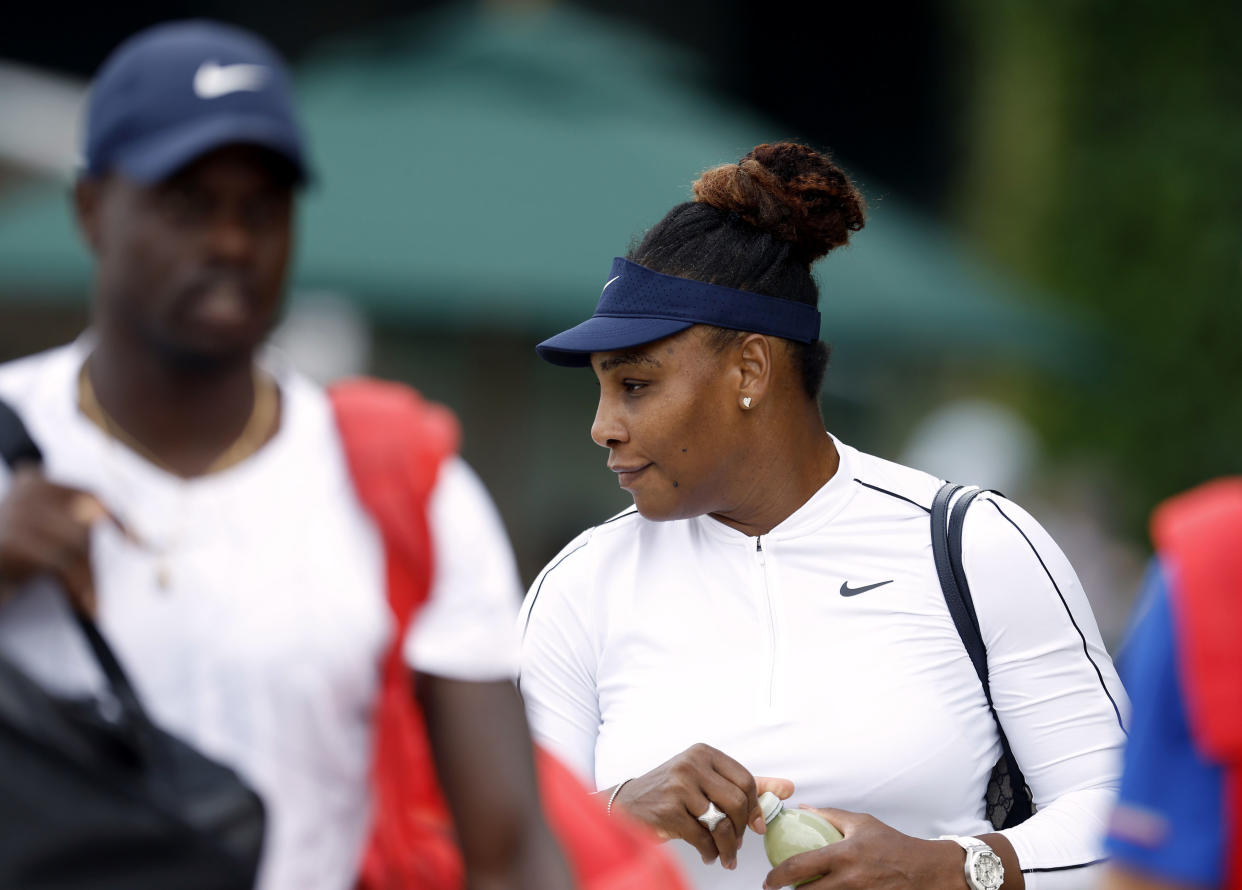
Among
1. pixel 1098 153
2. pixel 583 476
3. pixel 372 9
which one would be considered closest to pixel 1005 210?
pixel 1098 153

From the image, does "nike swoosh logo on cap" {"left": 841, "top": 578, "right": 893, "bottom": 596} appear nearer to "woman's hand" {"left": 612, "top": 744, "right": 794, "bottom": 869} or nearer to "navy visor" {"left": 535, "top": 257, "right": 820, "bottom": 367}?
"woman's hand" {"left": 612, "top": 744, "right": 794, "bottom": 869}

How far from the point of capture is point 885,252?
23.6 feet

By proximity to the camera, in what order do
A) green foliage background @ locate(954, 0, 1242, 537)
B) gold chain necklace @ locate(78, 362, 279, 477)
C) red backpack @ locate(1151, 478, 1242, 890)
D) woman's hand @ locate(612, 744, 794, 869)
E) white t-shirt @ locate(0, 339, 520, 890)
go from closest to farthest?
red backpack @ locate(1151, 478, 1242, 890) < white t-shirt @ locate(0, 339, 520, 890) < gold chain necklace @ locate(78, 362, 279, 477) < woman's hand @ locate(612, 744, 794, 869) < green foliage background @ locate(954, 0, 1242, 537)

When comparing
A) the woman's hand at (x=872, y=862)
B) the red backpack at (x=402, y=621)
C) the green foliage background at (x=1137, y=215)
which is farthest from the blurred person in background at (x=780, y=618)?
the green foliage background at (x=1137, y=215)

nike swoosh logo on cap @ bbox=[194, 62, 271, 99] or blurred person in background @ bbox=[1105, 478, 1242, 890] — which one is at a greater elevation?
nike swoosh logo on cap @ bbox=[194, 62, 271, 99]

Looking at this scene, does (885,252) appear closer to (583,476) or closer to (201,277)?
(583,476)

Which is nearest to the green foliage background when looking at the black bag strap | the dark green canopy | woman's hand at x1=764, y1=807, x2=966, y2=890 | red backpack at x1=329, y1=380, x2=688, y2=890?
the dark green canopy

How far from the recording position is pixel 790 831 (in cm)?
261

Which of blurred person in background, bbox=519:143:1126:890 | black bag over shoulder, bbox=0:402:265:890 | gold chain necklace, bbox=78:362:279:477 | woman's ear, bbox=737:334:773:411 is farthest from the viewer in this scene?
woman's ear, bbox=737:334:773:411

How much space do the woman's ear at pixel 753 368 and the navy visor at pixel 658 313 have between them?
0.07ft

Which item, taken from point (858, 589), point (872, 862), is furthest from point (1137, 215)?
point (872, 862)

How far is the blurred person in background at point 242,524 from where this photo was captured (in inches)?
76.9

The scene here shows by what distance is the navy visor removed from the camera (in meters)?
2.86

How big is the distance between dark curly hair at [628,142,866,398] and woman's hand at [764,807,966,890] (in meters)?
0.81
